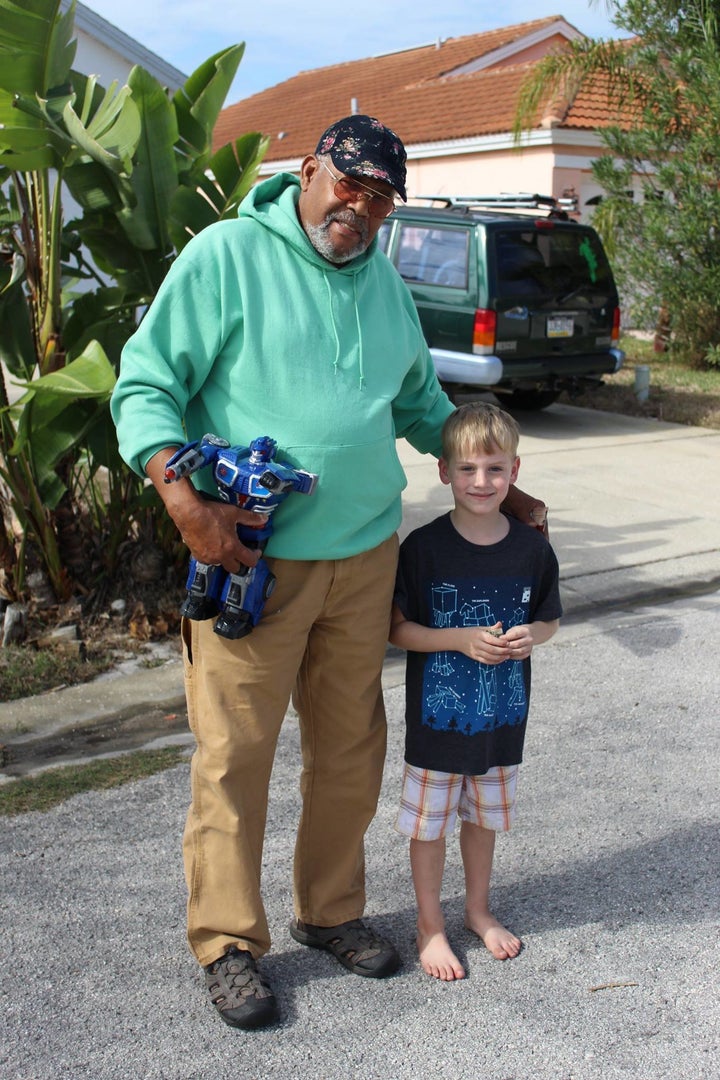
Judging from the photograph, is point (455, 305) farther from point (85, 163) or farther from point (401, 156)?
point (401, 156)

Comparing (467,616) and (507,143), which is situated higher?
(507,143)

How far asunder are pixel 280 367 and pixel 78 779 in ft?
6.65

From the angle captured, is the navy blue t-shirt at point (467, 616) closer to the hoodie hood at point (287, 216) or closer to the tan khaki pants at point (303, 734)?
the tan khaki pants at point (303, 734)

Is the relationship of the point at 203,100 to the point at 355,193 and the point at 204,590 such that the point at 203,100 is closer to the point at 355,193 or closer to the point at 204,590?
the point at 355,193

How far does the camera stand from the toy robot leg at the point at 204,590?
2551 mm

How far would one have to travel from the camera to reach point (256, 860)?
278cm

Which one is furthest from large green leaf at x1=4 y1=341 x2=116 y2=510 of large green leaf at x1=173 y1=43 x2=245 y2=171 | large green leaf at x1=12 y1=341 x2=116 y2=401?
large green leaf at x1=173 y1=43 x2=245 y2=171

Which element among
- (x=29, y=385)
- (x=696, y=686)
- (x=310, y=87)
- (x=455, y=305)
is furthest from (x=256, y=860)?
(x=310, y=87)

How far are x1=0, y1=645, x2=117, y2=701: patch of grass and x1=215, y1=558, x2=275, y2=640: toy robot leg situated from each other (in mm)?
2430

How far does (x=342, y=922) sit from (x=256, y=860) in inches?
14.4

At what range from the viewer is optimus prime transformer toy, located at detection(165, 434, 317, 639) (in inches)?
93.7

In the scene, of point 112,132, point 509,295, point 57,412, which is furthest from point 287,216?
point 509,295

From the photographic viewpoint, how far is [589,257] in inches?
424

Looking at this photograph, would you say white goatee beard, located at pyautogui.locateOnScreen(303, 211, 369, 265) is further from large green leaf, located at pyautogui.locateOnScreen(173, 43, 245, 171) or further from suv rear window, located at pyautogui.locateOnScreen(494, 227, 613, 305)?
suv rear window, located at pyautogui.locateOnScreen(494, 227, 613, 305)
